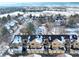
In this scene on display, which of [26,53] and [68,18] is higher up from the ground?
[68,18]

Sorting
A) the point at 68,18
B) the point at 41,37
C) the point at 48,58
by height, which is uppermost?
the point at 68,18

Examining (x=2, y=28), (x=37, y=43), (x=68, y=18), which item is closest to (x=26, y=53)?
(x=37, y=43)

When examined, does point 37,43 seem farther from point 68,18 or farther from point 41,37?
point 68,18

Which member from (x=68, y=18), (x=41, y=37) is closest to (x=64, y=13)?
(x=68, y=18)

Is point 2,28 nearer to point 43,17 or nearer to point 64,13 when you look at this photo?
point 43,17

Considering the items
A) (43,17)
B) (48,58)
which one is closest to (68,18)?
(43,17)

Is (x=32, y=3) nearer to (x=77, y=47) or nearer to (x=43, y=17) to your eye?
(x=43, y=17)

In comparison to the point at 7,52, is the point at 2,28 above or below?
above
